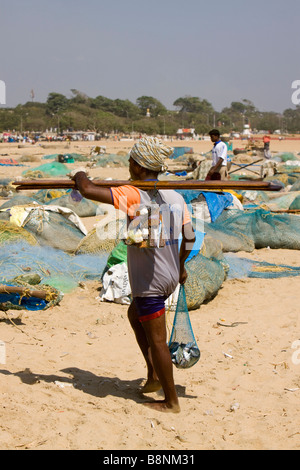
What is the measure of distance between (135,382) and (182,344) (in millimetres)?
454

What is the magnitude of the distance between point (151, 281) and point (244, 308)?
2602 millimetres

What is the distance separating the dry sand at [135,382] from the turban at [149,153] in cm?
143

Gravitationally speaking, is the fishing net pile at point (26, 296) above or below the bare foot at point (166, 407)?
above

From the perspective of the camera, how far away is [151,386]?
361 centimetres

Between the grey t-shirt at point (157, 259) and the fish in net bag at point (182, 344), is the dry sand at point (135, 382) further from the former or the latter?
the grey t-shirt at point (157, 259)

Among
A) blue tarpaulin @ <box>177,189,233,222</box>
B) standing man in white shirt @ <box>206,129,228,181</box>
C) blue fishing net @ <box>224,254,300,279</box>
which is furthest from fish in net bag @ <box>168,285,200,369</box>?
standing man in white shirt @ <box>206,129,228,181</box>

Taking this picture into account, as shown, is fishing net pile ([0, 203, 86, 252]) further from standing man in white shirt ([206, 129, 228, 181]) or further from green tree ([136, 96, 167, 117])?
green tree ([136, 96, 167, 117])

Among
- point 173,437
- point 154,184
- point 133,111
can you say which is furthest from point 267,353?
point 133,111

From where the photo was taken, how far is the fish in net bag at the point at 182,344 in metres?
3.67

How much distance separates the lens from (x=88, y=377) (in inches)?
154

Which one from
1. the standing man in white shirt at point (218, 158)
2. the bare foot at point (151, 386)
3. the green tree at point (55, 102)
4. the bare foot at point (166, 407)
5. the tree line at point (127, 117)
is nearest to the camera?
the bare foot at point (166, 407)

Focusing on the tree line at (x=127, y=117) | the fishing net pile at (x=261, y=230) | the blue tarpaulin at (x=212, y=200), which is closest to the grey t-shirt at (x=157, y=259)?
the fishing net pile at (x=261, y=230)

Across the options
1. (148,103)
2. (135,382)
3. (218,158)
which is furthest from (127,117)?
(135,382)
